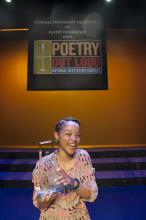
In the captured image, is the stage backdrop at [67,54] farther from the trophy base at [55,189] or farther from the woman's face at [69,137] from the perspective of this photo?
the trophy base at [55,189]

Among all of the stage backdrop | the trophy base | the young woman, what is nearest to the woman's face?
the young woman

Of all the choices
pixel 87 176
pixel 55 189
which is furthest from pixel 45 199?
pixel 87 176

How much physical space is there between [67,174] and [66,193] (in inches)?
2.3

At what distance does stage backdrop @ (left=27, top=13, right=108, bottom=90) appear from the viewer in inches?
150

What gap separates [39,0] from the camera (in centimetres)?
410

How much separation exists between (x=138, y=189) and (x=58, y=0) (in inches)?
125

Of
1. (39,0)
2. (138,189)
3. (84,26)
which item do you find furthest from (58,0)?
(138,189)

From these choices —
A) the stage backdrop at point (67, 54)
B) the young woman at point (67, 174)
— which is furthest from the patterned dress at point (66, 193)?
the stage backdrop at point (67, 54)

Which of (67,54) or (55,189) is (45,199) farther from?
(67,54)

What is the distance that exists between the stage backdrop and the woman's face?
2.96 m

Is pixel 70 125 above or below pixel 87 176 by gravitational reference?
above

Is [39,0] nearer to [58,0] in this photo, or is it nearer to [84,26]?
[58,0]

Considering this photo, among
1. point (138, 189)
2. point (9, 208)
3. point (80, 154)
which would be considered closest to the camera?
point (80, 154)

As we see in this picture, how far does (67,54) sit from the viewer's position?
3.94 m
